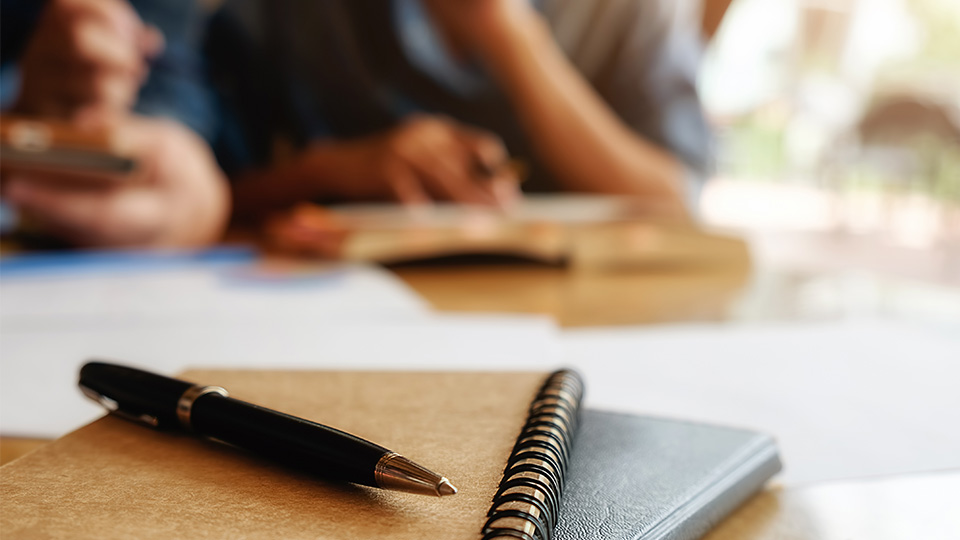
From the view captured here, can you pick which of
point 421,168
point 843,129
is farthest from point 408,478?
point 843,129

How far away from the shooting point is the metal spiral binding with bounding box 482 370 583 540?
11cm

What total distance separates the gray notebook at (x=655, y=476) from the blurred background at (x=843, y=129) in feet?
3.37

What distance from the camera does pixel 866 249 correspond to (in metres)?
2.42

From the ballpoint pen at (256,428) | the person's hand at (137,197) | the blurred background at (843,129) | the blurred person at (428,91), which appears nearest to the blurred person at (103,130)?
the person's hand at (137,197)

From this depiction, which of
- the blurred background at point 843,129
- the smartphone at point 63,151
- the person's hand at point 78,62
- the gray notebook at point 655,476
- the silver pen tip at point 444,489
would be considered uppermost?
the person's hand at point 78,62

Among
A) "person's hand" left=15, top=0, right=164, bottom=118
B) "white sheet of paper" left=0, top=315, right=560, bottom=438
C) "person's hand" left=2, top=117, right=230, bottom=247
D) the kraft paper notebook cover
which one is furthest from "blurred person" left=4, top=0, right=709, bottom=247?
the kraft paper notebook cover

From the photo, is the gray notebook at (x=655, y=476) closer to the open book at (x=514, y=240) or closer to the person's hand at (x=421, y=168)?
the open book at (x=514, y=240)

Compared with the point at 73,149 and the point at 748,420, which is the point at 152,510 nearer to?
the point at 748,420

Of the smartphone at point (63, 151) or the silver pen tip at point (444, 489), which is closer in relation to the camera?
the silver pen tip at point (444, 489)

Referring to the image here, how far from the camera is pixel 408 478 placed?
0.13 meters

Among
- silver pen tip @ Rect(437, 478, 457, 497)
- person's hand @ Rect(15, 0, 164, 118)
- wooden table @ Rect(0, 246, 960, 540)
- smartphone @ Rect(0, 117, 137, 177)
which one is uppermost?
person's hand @ Rect(15, 0, 164, 118)

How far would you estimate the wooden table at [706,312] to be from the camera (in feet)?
0.54

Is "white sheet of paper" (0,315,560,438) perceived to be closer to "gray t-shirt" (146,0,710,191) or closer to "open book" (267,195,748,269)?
"open book" (267,195,748,269)

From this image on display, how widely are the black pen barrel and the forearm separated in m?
0.81
